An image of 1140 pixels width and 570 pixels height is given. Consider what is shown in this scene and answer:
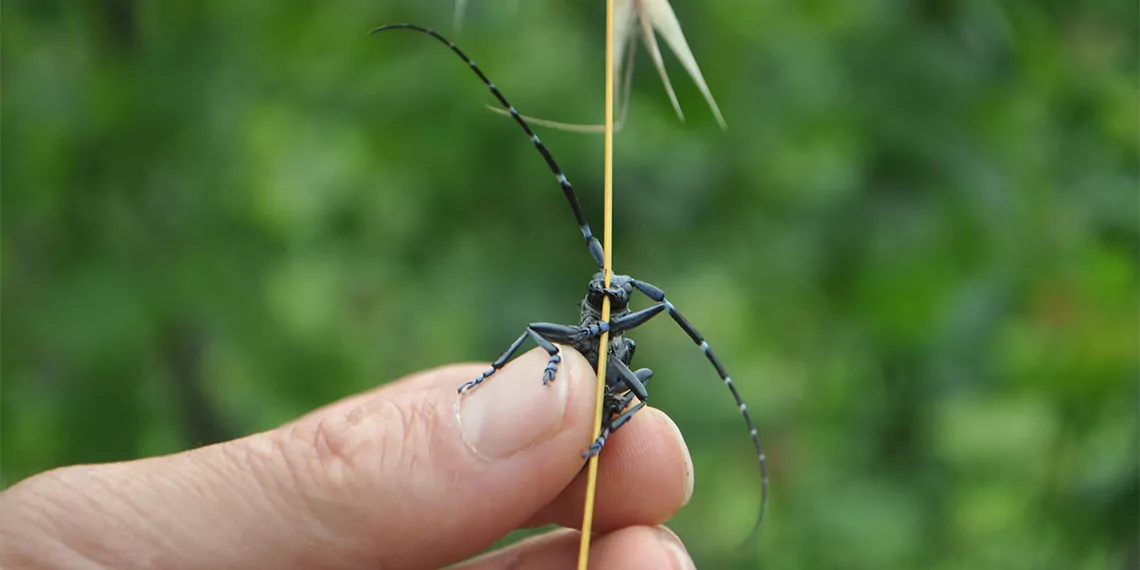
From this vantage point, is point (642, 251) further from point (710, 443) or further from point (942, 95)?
point (942, 95)

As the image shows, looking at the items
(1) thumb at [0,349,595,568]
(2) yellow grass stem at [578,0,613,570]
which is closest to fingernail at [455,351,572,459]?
(1) thumb at [0,349,595,568]

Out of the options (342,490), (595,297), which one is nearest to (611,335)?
(595,297)

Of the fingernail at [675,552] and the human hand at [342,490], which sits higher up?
the human hand at [342,490]

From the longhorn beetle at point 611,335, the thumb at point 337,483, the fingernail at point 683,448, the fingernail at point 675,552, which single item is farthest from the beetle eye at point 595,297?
the fingernail at point 675,552

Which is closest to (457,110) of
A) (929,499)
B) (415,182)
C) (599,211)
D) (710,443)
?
(415,182)

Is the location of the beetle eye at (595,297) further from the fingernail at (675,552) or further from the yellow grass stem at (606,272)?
the fingernail at (675,552)

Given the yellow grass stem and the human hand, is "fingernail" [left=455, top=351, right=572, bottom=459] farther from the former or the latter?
the yellow grass stem
